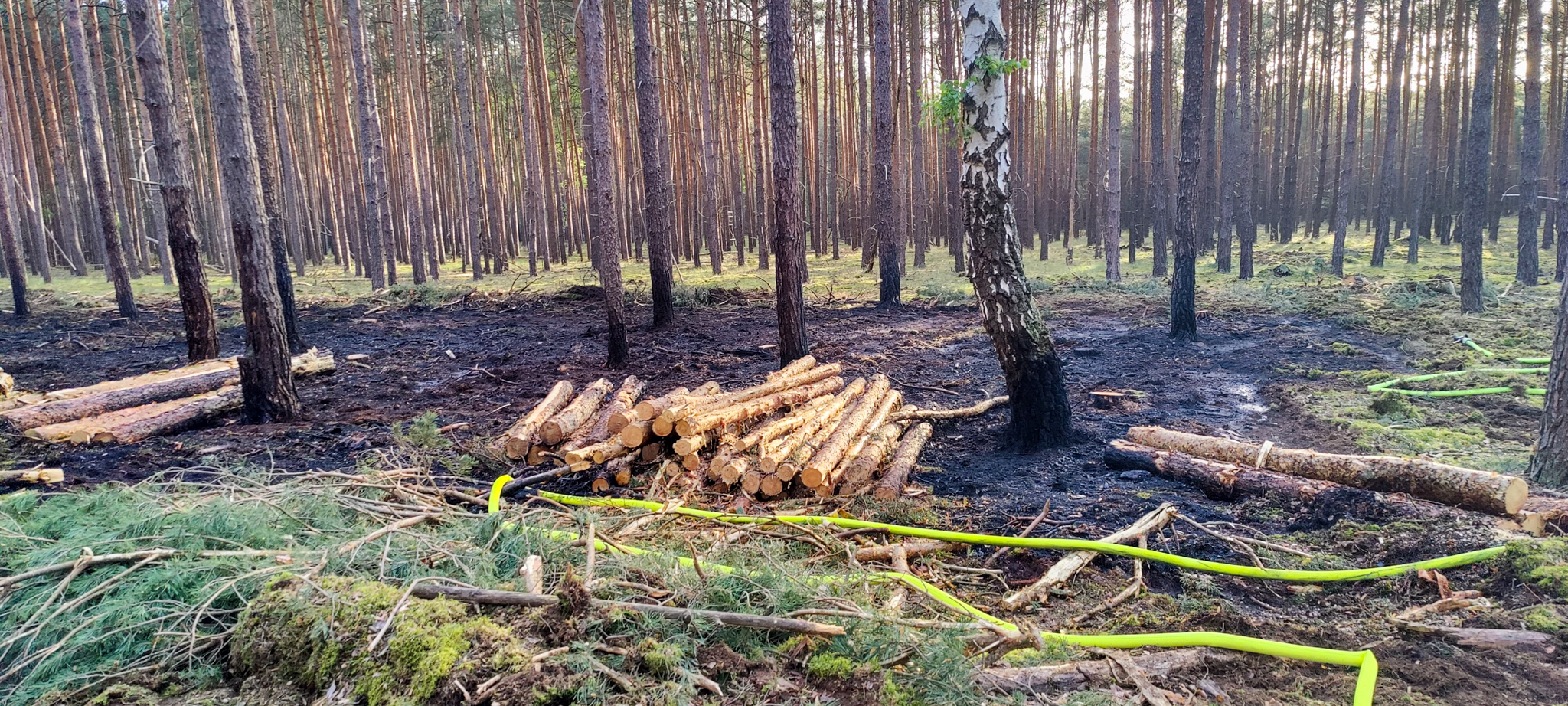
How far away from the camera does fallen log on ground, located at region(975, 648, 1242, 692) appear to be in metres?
2.75

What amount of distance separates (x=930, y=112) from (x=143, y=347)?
12217 millimetres

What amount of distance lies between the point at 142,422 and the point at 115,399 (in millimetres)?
695

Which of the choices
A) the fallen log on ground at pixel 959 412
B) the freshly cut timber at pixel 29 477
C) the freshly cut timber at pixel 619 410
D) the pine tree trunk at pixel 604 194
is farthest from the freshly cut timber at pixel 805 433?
the freshly cut timber at pixel 29 477

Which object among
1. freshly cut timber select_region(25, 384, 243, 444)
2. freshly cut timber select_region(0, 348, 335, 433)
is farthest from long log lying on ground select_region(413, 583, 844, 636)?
freshly cut timber select_region(0, 348, 335, 433)

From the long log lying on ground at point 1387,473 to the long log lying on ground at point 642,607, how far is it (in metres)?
4.03

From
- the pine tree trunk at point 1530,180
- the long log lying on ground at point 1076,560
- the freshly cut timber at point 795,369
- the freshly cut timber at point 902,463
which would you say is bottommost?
the long log lying on ground at point 1076,560

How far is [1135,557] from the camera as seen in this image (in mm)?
4316

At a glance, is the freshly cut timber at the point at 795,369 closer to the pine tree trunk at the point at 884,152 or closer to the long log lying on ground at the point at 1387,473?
the long log lying on ground at the point at 1387,473

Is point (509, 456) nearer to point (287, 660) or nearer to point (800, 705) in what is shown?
point (287, 660)

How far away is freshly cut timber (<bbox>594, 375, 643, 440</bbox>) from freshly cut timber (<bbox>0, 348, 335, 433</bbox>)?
14.8ft

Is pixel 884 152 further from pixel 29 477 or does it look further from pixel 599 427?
pixel 29 477

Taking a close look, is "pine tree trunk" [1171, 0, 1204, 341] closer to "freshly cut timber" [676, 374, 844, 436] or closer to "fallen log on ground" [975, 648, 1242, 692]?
"freshly cut timber" [676, 374, 844, 436]

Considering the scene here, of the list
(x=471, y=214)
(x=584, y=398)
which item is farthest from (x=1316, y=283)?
(x=471, y=214)

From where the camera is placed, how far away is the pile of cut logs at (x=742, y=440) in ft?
18.3
